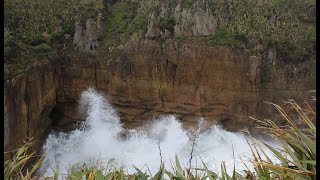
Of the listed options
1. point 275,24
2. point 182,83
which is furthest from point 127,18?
point 275,24

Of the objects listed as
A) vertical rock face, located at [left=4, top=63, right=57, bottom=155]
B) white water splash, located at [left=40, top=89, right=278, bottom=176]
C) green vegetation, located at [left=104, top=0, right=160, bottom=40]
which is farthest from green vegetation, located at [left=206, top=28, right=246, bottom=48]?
vertical rock face, located at [left=4, top=63, right=57, bottom=155]

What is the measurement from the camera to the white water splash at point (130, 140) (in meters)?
11.7

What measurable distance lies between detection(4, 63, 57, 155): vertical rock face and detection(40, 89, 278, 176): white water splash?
86 cm

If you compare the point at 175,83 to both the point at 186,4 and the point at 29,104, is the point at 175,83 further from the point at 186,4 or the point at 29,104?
the point at 29,104

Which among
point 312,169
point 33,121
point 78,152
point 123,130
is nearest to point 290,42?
point 123,130

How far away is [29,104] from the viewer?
33.7 feet

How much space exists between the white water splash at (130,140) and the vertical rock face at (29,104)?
2.83 ft

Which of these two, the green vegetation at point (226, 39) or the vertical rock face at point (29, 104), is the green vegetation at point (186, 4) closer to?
the green vegetation at point (226, 39)

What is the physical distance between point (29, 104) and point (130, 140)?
11.3ft

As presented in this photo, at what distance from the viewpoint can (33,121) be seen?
34.2ft

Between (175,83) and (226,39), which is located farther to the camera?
(226,39)

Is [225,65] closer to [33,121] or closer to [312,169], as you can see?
[33,121]

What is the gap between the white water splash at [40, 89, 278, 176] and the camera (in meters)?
11.7

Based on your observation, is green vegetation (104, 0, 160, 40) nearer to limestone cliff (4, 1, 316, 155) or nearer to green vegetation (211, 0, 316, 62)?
limestone cliff (4, 1, 316, 155)
